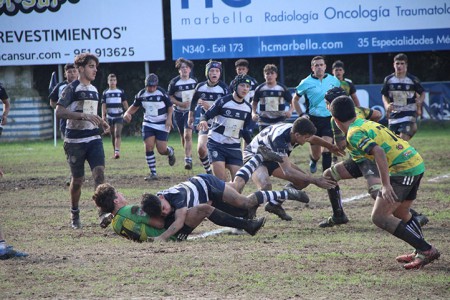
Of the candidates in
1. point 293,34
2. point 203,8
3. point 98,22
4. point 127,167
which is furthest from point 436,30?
point 127,167

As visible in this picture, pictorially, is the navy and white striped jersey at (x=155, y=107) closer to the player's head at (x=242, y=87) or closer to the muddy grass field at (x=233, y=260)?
the muddy grass field at (x=233, y=260)

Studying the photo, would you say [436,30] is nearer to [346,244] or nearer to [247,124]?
[247,124]

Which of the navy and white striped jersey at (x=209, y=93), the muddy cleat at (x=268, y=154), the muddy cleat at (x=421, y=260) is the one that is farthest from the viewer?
the navy and white striped jersey at (x=209, y=93)

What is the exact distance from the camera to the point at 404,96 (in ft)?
54.5

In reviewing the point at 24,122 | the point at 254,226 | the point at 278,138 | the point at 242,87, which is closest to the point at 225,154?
the point at 242,87

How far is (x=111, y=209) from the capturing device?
986cm

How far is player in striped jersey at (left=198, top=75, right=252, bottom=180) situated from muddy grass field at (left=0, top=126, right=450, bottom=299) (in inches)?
36.6

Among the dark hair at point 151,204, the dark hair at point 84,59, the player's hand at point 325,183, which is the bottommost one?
the dark hair at point 151,204

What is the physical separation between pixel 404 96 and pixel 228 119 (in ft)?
17.7

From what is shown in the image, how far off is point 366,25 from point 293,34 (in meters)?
2.55

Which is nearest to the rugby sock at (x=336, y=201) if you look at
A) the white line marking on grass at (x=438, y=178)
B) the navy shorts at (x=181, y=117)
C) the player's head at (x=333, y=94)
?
the player's head at (x=333, y=94)

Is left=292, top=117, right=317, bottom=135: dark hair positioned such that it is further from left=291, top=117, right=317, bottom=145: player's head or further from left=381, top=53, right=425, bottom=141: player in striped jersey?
left=381, top=53, right=425, bottom=141: player in striped jersey

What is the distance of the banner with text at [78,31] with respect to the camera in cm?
2958

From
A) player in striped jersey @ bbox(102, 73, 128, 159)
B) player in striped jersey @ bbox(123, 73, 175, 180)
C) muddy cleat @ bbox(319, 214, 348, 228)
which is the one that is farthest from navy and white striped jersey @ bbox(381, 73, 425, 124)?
player in striped jersey @ bbox(102, 73, 128, 159)
